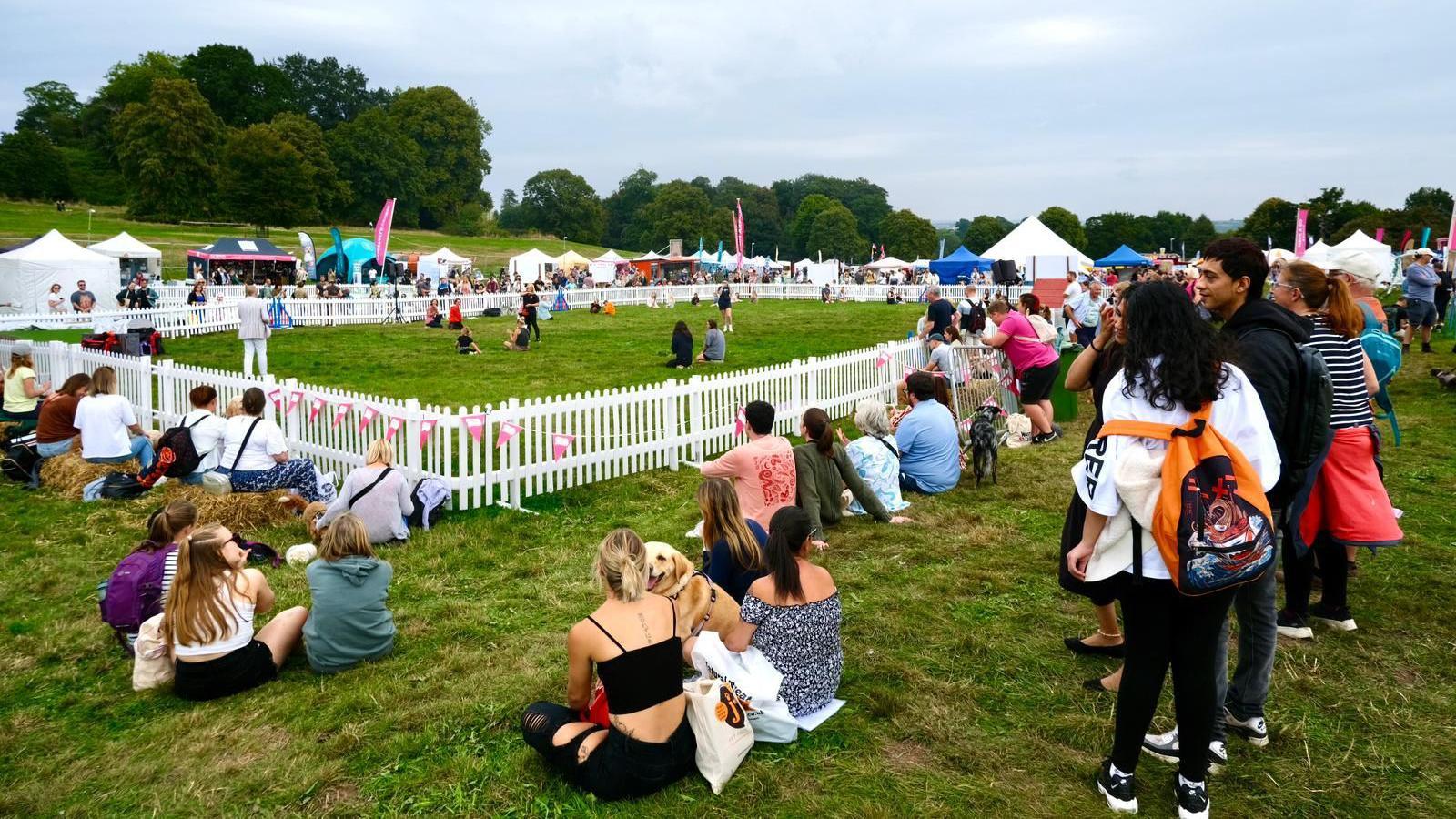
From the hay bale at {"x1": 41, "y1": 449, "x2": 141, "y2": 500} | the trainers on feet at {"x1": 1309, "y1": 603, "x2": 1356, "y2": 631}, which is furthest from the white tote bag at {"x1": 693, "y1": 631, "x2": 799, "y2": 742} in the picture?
the hay bale at {"x1": 41, "y1": 449, "x2": 141, "y2": 500}

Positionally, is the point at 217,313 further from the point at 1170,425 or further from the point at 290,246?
the point at 290,246

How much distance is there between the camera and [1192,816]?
3234mm

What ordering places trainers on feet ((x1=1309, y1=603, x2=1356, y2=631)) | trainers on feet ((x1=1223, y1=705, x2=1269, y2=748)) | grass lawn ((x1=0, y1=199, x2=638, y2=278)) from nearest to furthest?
trainers on feet ((x1=1223, y1=705, x2=1269, y2=748))
trainers on feet ((x1=1309, y1=603, x2=1356, y2=631))
grass lawn ((x1=0, y1=199, x2=638, y2=278))

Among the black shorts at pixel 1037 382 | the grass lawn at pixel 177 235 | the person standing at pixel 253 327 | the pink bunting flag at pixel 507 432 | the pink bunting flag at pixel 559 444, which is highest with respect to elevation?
the grass lawn at pixel 177 235

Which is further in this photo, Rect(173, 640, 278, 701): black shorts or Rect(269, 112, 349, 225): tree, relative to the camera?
Rect(269, 112, 349, 225): tree

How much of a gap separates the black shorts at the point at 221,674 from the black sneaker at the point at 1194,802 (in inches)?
174

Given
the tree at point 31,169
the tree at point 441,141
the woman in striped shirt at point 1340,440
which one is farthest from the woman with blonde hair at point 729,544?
the tree at point 441,141

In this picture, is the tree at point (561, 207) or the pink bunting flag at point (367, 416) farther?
the tree at point (561, 207)

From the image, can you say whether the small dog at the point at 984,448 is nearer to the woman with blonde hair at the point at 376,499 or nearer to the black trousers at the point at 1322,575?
the black trousers at the point at 1322,575

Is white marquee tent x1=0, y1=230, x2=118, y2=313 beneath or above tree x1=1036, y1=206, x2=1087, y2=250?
beneath

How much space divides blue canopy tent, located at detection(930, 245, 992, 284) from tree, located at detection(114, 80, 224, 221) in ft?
194

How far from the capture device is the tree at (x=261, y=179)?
67938mm

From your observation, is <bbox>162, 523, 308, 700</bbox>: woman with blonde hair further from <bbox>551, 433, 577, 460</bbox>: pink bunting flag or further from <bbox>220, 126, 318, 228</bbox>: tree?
<bbox>220, 126, 318, 228</bbox>: tree

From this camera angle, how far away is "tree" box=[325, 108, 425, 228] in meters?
82.3
